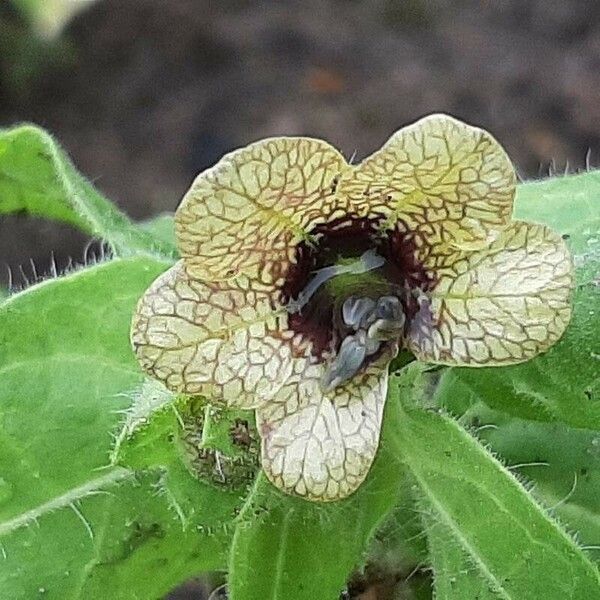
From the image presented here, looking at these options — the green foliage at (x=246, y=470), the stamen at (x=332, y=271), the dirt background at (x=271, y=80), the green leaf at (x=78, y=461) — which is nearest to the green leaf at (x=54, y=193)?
the green foliage at (x=246, y=470)

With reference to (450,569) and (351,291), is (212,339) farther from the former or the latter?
(450,569)

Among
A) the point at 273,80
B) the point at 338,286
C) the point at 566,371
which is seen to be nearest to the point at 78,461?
the point at 338,286

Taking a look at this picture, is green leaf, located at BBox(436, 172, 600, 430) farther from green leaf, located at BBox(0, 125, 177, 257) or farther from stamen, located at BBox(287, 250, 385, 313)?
green leaf, located at BBox(0, 125, 177, 257)

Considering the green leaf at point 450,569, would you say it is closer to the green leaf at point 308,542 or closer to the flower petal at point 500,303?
the green leaf at point 308,542

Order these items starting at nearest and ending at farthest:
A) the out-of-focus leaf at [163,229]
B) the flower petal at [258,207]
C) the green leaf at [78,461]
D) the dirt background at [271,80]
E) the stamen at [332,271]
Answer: the flower petal at [258,207] < the stamen at [332,271] < the green leaf at [78,461] < the out-of-focus leaf at [163,229] < the dirt background at [271,80]

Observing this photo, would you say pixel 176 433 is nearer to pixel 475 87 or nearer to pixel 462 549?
pixel 462 549

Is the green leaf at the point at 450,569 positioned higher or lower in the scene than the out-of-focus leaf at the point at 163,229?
lower
